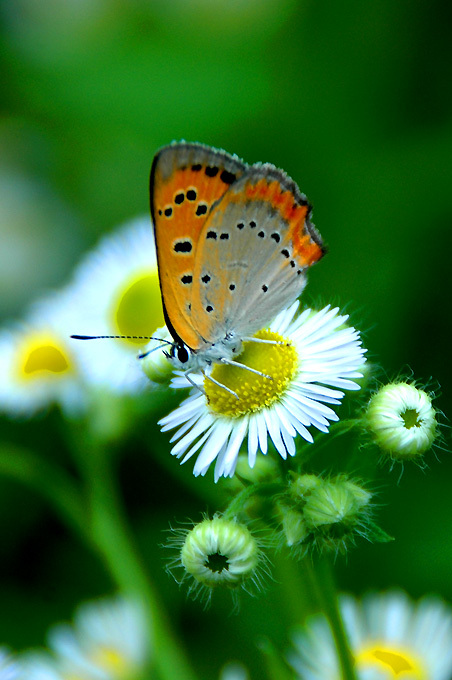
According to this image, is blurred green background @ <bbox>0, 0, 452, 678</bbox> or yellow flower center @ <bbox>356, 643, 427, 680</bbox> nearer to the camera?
yellow flower center @ <bbox>356, 643, 427, 680</bbox>

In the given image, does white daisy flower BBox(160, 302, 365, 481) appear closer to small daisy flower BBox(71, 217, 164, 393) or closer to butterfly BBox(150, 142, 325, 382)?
butterfly BBox(150, 142, 325, 382)

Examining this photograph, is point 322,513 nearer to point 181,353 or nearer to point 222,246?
point 181,353

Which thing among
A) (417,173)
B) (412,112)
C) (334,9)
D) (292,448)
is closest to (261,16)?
(334,9)

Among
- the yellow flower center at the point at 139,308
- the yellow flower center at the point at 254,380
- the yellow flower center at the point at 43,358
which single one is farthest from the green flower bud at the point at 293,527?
the yellow flower center at the point at 43,358

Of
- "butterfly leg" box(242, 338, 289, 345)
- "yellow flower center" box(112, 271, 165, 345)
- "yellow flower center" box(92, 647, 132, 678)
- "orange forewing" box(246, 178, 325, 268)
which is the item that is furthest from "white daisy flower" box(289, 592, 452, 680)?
"yellow flower center" box(112, 271, 165, 345)

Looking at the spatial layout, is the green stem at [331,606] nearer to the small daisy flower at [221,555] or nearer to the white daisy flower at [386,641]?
the small daisy flower at [221,555]

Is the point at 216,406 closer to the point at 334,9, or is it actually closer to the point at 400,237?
the point at 400,237

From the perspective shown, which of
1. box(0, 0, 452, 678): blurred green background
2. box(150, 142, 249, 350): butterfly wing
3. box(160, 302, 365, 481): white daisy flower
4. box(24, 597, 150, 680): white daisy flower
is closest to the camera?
box(160, 302, 365, 481): white daisy flower
